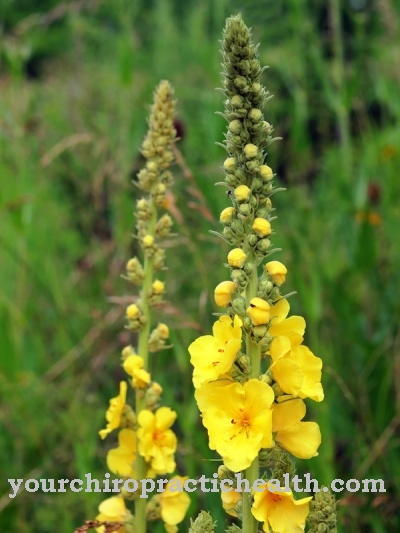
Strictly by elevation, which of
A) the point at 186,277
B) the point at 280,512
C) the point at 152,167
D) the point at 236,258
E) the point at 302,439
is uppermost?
the point at 186,277

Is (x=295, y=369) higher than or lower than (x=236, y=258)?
lower

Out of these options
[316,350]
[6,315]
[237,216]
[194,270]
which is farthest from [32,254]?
[237,216]

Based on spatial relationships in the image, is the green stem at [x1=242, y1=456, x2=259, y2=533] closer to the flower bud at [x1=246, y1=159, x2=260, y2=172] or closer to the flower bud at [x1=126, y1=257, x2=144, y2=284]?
the flower bud at [x1=246, y1=159, x2=260, y2=172]

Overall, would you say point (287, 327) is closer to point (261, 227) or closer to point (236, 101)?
point (261, 227)

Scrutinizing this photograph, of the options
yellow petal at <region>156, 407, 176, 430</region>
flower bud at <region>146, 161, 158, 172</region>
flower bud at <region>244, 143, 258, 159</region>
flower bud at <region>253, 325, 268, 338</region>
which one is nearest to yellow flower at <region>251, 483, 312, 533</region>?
flower bud at <region>253, 325, 268, 338</region>

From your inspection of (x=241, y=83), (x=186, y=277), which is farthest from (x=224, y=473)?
(x=186, y=277)

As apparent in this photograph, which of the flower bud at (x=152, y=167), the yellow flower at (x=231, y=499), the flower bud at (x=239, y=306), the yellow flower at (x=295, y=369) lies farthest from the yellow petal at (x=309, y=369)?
the flower bud at (x=152, y=167)

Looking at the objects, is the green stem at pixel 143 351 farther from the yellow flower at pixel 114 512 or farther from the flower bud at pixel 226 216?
the flower bud at pixel 226 216
